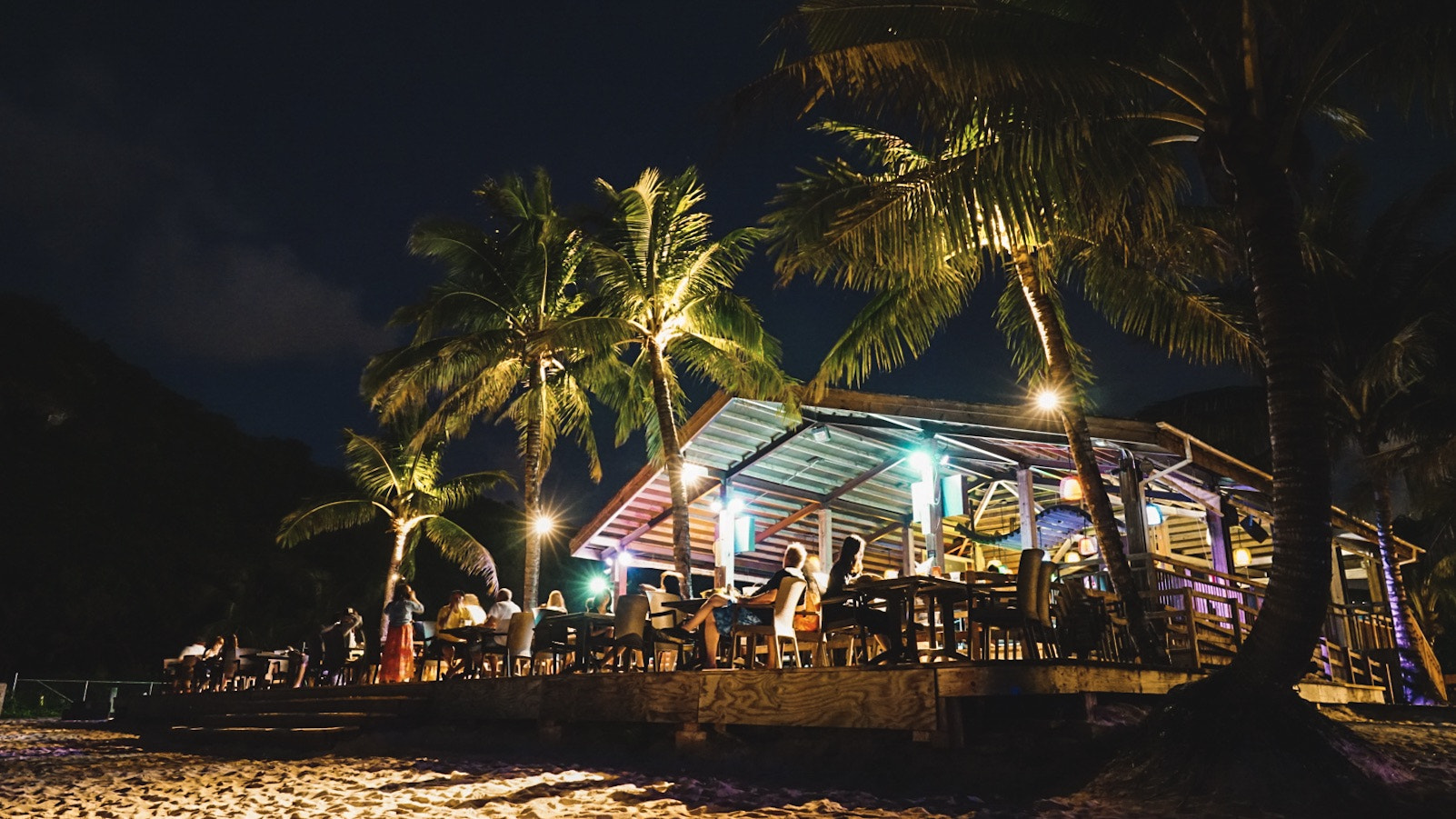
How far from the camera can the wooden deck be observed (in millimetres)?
5824

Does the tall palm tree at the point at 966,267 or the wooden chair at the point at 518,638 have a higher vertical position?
the tall palm tree at the point at 966,267

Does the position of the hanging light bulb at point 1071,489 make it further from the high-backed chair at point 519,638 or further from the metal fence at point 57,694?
the metal fence at point 57,694

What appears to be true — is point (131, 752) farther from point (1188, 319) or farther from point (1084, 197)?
point (1188, 319)

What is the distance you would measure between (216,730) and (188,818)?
661 cm

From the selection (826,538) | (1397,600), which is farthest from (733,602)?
(1397,600)

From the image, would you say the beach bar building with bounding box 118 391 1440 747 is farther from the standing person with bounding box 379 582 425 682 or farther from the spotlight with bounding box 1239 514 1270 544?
Answer: the standing person with bounding box 379 582 425 682

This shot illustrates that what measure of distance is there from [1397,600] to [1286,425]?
11.9m

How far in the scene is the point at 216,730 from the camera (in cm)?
1113

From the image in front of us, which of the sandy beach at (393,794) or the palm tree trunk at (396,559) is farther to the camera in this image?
the palm tree trunk at (396,559)

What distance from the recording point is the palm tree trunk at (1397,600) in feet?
49.1

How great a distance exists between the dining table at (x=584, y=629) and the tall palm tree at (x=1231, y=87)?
544 centimetres

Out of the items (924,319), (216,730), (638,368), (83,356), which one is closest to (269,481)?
(83,356)

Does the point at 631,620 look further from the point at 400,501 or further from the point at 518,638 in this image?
the point at 400,501

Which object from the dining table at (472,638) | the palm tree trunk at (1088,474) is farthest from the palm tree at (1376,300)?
the dining table at (472,638)
